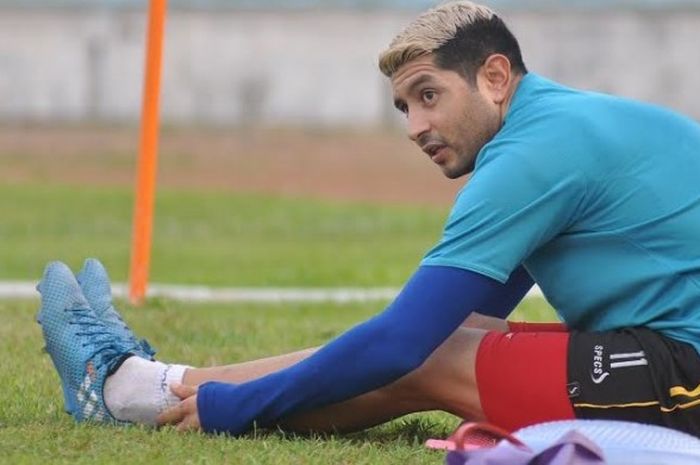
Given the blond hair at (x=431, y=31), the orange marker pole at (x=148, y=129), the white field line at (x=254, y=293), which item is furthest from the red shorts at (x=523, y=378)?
the white field line at (x=254, y=293)

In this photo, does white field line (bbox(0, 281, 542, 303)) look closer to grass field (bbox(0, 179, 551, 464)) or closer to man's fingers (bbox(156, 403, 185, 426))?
grass field (bbox(0, 179, 551, 464))

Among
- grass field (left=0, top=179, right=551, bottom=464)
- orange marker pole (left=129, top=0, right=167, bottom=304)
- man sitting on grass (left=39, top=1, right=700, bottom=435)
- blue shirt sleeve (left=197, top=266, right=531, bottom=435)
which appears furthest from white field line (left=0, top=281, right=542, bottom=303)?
man sitting on grass (left=39, top=1, right=700, bottom=435)

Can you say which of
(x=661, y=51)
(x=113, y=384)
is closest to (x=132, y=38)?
(x=661, y=51)

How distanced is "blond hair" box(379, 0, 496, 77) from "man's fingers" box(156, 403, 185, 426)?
112 cm

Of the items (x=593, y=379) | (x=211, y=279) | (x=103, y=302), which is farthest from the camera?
(x=211, y=279)

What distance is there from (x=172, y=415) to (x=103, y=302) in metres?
0.56

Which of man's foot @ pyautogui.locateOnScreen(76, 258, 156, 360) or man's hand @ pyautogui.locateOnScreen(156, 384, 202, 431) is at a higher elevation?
man's foot @ pyautogui.locateOnScreen(76, 258, 156, 360)

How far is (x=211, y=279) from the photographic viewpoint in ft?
47.4

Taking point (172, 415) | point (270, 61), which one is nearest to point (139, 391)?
point (172, 415)

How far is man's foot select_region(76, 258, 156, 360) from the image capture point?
5000 mm

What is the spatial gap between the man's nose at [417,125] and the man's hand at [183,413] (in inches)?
37.6

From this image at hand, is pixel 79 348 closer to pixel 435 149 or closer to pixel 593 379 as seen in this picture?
pixel 435 149

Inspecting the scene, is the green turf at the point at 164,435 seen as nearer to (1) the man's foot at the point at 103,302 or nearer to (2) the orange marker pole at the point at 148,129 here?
(1) the man's foot at the point at 103,302

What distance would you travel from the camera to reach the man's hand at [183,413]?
4.65 m
